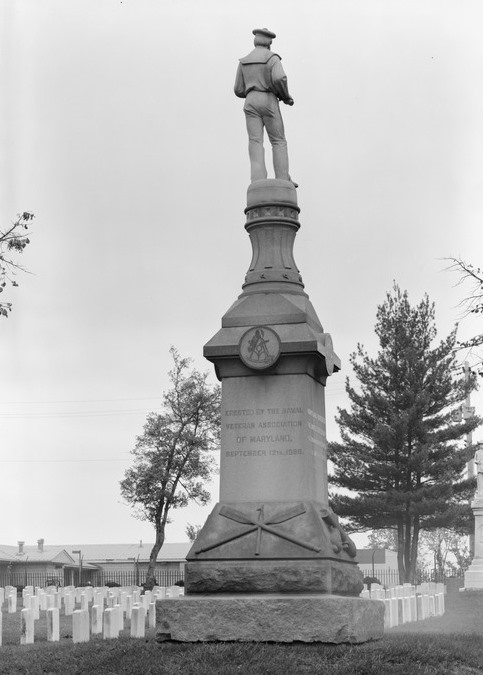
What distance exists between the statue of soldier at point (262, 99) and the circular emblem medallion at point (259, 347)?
7.75 feet

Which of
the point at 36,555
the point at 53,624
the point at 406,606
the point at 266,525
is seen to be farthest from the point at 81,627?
the point at 36,555

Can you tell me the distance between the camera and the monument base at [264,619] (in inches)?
437

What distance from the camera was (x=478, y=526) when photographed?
3662cm

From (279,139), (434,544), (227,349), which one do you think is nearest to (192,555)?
(227,349)

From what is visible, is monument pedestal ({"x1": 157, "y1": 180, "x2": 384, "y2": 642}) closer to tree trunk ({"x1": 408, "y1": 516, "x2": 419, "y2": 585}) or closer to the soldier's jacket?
the soldier's jacket

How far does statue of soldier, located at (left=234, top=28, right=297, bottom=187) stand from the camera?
1388 cm

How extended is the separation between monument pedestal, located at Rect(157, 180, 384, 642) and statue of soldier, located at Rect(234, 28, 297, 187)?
2.16ft

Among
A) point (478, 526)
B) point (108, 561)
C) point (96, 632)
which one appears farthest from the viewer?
point (108, 561)

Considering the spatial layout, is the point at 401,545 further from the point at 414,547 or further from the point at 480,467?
the point at 480,467

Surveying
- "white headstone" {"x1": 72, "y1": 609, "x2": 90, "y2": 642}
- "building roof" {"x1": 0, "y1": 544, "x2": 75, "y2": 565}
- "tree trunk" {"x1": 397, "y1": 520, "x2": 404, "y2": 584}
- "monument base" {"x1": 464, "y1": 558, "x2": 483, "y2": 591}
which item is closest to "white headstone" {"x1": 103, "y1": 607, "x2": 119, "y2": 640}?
"white headstone" {"x1": 72, "y1": 609, "x2": 90, "y2": 642}

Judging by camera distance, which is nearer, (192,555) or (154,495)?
(192,555)

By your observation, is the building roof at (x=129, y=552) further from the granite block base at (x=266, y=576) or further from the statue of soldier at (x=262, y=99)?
the granite block base at (x=266, y=576)

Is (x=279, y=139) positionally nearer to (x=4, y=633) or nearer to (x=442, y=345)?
(x=4, y=633)

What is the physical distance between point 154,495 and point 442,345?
12.1m
